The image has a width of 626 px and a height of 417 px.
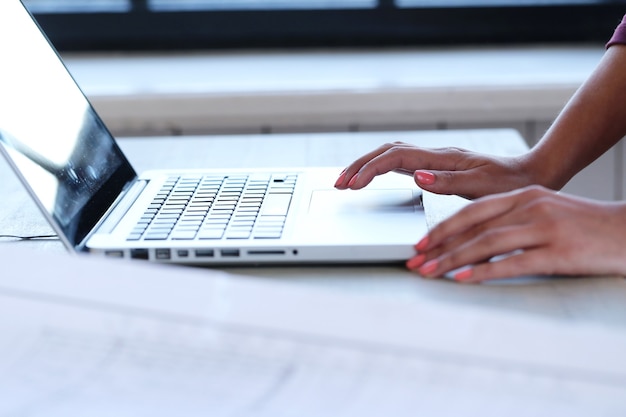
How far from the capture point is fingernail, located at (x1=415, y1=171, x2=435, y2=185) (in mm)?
887

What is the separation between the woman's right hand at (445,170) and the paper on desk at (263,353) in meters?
0.44

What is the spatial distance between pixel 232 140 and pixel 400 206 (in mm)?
515

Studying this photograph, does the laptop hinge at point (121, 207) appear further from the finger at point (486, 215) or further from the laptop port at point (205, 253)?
the finger at point (486, 215)

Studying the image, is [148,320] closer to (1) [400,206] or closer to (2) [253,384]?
(2) [253,384]

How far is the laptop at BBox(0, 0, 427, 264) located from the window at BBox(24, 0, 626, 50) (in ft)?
2.95

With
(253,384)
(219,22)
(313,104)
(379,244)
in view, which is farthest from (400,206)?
(219,22)

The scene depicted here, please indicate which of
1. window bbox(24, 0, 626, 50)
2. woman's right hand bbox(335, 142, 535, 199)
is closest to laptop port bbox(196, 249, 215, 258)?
woman's right hand bbox(335, 142, 535, 199)

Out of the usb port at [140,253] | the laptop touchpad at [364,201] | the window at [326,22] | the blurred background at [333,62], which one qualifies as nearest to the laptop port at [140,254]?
the usb port at [140,253]

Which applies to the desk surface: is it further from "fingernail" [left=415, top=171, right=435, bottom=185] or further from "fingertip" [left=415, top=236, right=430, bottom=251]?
"fingernail" [left=415, top=171, right=435, bottom=185]

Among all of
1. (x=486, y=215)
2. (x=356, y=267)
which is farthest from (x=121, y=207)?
(x=486, y=215)

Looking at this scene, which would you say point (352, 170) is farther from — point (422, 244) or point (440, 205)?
point (422, 244)

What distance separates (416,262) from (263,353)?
0.29 meters

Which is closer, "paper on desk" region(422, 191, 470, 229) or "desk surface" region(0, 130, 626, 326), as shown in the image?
"desk surface" region(0, 130, 626, 326)

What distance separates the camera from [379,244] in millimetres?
748
